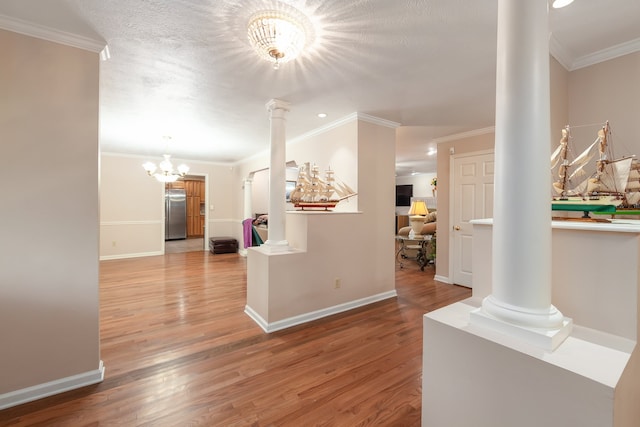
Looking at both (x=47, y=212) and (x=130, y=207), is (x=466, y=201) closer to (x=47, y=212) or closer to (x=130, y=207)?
(x=47, y=212)

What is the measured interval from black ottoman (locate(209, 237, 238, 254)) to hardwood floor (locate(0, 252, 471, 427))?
3.25 metres

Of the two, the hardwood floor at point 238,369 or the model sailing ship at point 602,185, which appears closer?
the model sailing ship at point 602,185

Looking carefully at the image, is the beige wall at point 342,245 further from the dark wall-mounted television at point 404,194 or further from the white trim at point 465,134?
the dark wall-mounted television at point 404,194

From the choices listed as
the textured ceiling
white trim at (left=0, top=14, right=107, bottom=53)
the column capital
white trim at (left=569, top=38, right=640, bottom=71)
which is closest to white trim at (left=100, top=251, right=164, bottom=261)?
the textured ceiling

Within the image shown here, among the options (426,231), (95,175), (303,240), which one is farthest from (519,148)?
(426,231)

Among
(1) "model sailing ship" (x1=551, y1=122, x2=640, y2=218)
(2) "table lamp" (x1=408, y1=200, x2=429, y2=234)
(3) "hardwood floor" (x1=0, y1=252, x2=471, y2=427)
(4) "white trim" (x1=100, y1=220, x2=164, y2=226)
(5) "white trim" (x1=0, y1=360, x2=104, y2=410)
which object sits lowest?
(3) "hardwood floor" (x1=0, y1=252, x2=471, y2=427)

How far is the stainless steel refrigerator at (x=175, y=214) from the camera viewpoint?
9445 mm

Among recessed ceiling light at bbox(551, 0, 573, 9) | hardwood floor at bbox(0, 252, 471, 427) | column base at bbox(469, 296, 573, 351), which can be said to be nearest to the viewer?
column base at bbox(469, 296, 573, 351)

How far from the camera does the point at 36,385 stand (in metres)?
1.79

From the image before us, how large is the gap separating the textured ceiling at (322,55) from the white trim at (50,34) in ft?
0.06

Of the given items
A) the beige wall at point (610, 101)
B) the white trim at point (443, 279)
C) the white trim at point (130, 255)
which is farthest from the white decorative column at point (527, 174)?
the white trim at point (130, 255)

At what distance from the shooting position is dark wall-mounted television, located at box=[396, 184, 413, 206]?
976 centimetres

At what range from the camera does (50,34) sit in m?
1.79

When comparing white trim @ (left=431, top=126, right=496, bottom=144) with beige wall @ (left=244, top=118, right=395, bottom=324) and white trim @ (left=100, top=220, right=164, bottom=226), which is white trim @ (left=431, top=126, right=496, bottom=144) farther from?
white trim @ (left=100, top=220, right=164, bottom=226)
